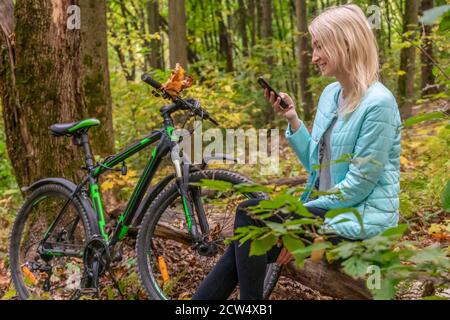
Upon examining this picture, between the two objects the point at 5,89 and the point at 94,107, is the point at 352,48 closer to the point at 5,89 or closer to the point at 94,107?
the point at 5,89

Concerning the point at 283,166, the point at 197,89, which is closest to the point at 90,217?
the point at 283,166

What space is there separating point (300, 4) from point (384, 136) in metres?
12.0

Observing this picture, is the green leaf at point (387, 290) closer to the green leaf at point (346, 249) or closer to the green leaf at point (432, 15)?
the green leaf at point (346, 249)

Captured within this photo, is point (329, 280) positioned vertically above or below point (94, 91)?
below

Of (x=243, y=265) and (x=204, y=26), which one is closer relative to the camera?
(x=243, y=265)

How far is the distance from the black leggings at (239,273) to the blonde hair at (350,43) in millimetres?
690

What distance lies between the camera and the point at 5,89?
16.5 ft

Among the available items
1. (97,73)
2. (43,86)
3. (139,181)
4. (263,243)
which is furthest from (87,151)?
(97,73)

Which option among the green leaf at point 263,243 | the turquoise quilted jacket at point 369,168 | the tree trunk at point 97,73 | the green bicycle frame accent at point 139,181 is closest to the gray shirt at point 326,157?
the turquoise quilted jacket at point 369,168

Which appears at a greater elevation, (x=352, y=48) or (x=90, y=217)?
(x=352, y=48)

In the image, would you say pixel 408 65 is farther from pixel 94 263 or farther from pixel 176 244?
pixel 94 263

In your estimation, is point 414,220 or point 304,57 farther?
point 304,57

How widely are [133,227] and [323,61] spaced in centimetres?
175

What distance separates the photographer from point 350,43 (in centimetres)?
300
